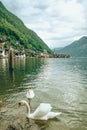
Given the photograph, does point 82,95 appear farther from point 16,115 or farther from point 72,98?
point 16,115

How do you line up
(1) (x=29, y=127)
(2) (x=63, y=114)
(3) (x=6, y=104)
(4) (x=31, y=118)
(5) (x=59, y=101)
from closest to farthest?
(1) (x=29, y=127) < (4) (x=31, y=118) < (2) (x=63, y=114) < (3) (x=6, y=104) < (5) (x=59, y=101)

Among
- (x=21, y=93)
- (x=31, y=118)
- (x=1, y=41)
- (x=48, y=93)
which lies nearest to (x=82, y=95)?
(x=48, y=93)

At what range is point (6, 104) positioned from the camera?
23.4 m

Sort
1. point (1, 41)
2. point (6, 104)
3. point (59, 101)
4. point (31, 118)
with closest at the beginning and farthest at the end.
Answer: point (31, 118) < point (6, 104) < point (59, 101) < point (1, 41)

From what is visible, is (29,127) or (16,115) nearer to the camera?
(29,127)

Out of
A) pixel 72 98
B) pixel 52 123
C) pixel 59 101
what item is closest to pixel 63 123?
pixel 52 123

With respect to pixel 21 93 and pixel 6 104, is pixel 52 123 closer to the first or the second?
pixel 6 104

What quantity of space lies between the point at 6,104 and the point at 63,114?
→ 6.16m

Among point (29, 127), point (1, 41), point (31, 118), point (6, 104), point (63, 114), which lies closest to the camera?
point (29, 127)

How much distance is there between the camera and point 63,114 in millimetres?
20500

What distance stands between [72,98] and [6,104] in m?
7.62

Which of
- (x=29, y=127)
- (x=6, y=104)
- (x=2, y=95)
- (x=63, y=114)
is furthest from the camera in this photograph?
(x=2, y=95)

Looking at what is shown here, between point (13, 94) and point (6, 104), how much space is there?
501cm

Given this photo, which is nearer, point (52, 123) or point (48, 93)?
point (52, 123)
